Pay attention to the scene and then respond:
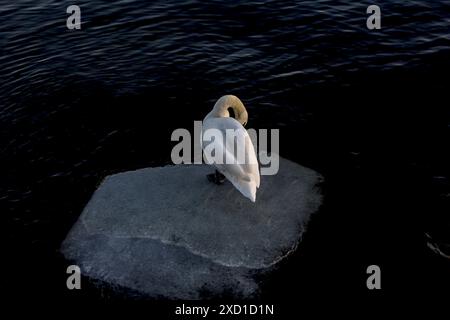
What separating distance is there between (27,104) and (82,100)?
1.76m

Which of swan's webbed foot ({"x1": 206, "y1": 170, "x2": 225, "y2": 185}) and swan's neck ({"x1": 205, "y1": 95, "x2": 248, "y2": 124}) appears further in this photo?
swan's neck ({"x1": 205, "y1": 95, "x2": 248, "y2": 124})

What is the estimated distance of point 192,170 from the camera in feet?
40.5

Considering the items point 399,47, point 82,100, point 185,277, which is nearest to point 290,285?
point 185,277

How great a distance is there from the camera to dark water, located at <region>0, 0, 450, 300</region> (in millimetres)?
10719

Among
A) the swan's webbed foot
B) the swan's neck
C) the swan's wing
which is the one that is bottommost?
the swan's webbed foot

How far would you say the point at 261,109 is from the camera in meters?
15.8

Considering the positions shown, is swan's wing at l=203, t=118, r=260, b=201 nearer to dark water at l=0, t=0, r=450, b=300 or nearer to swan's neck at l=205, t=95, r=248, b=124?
swan's neck at l=205, t=95, r=248, b=124

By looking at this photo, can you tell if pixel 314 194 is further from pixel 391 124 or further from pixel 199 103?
pixel 199 103

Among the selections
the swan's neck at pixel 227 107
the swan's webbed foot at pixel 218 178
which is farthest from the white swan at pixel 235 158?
the swan's neck at pixel 227 107

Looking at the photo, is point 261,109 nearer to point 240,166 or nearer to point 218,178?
point 218,178

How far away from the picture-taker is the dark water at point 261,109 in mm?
10719
